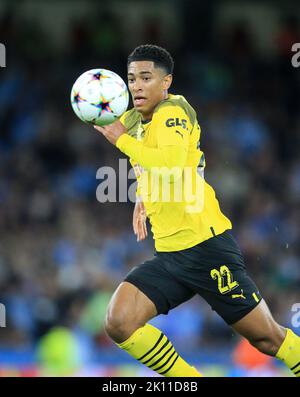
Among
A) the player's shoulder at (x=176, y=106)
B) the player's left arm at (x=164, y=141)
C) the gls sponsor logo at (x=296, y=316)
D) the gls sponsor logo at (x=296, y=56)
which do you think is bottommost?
the gls sponsor logo at (x=296, y=316)

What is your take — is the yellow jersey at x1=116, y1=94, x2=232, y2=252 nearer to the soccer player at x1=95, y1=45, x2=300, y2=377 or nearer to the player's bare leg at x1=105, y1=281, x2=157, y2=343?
the soccer player at x1=95, y1=45, x2=300, y2=377

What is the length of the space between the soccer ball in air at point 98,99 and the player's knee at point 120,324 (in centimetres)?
124

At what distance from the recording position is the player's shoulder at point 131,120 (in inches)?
249

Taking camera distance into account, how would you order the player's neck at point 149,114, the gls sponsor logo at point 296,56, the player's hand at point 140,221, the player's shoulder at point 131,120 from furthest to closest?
the gls sponsor logo at point 296,56 → the player's hand at point 140,221 → the player's shoulder at point 131,120 → the player's neck at point 149,114

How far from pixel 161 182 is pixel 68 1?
11002mm

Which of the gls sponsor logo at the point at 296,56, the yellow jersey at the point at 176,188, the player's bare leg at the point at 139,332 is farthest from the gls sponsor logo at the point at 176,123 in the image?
the gls sponsor logo at the point at 296,56

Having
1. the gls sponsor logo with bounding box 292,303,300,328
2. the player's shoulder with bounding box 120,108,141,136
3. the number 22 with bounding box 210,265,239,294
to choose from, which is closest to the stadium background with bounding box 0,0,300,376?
the gls sponsor logo with bounding box 292,303,300,328

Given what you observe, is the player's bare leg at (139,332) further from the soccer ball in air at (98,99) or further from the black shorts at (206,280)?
the soccer ball in air at (98,99)

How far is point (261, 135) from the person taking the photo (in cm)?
1516

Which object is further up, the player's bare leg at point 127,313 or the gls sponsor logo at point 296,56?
the gls sponsor logo at point 296,56

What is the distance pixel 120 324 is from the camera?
5.95 meters

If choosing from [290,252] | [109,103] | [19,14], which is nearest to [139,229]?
[109,103]

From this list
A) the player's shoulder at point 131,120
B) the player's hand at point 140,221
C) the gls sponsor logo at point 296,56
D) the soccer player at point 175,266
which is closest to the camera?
the soccer player at point 175,266
